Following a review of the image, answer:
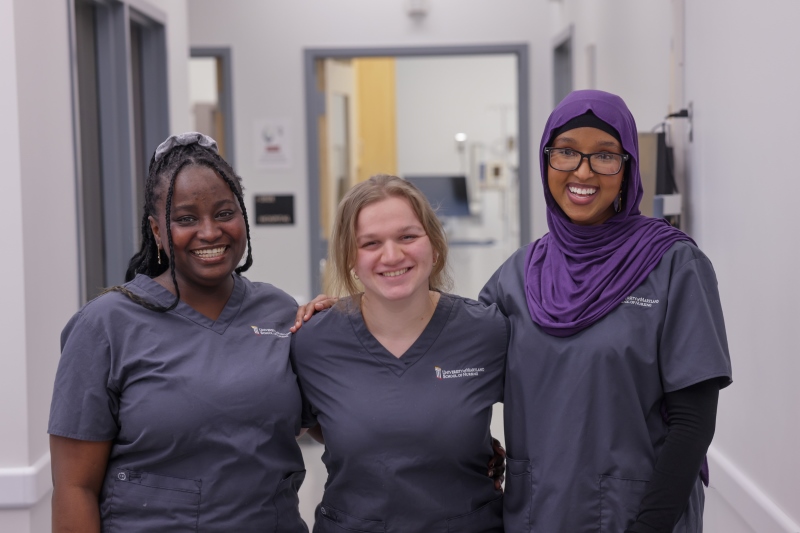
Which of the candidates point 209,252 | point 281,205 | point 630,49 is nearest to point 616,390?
point 209,252

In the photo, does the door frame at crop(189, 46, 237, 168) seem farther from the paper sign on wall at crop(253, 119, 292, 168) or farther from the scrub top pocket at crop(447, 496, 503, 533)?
the scrub top pocket at crop(447, 496, 503, 533)

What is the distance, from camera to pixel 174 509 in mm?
1567

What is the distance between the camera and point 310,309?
1.78m

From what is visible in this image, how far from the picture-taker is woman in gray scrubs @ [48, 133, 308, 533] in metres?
1.56

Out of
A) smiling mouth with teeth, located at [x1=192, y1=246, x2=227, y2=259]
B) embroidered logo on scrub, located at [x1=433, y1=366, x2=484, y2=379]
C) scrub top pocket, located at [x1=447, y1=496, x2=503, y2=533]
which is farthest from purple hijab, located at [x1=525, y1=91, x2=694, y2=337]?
smiling mouth with teeth, located at [x1=192, y1=246, x2=227, y2=259]

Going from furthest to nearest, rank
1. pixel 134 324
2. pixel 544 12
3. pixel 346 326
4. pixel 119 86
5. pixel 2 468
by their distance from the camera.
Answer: pixel 544 12 → pixel 119 86 → pixel 2 468 → pixel 346 326 → pixel 134 324

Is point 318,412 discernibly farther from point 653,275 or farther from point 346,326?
point 653,275

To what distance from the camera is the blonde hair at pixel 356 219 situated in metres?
1.67

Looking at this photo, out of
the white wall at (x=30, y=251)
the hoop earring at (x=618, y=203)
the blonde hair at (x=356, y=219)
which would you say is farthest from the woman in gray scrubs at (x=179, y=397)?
the white wall at (x=30, y=251)

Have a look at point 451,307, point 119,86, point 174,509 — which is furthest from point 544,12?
point 174,509

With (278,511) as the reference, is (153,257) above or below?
above

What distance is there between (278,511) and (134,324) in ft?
1.41

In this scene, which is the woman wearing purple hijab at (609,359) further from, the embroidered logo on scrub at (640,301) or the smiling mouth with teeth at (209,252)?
the smiling mouth with teeth at (209,252)

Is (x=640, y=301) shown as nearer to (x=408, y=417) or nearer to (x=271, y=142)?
(x=408, y=417)
